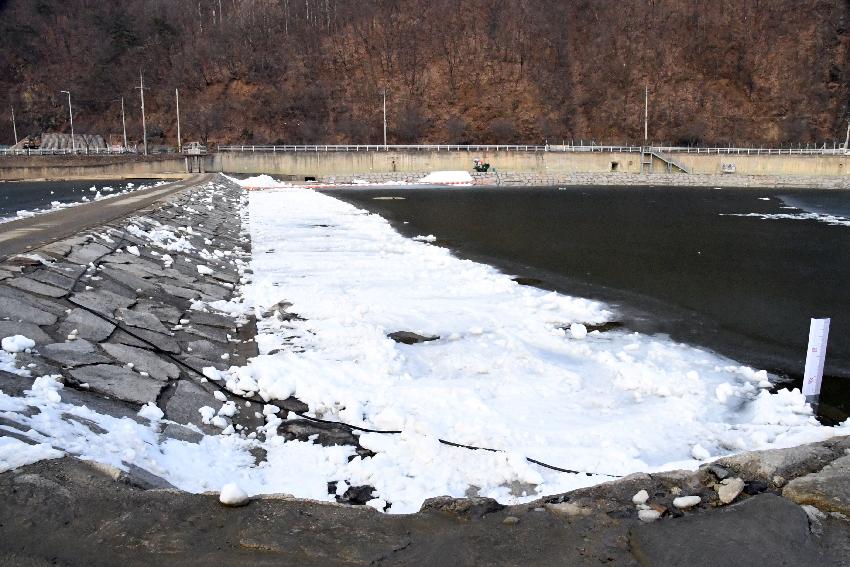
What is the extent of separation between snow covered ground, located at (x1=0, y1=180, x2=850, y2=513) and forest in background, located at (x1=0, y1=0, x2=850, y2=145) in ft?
274

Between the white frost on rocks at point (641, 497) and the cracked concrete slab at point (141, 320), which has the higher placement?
the cracked concrete slab at point (141, 320)

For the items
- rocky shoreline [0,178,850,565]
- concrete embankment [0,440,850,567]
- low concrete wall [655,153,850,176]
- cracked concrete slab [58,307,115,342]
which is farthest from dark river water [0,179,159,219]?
low concrete wall [655,153,850,176]

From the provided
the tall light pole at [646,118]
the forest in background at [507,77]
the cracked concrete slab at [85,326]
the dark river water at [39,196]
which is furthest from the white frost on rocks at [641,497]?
the forest in background at [507,77]

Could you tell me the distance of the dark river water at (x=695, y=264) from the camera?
11.0 m

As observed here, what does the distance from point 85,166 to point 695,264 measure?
2857 inches

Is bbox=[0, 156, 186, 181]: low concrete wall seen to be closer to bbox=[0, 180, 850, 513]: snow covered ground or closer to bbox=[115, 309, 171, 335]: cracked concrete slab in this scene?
bbox=[0, 180, 850, 513]: snow covered ground

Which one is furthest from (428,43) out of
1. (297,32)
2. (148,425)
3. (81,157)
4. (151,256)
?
(148,425)

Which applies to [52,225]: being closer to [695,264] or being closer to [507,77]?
[695,264]

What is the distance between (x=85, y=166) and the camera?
74.7 m

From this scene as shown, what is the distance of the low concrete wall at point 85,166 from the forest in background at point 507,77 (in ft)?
79.2

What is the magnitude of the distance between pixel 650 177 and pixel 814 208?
33153 millimetres

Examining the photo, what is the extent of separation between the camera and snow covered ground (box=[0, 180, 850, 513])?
5695 mm

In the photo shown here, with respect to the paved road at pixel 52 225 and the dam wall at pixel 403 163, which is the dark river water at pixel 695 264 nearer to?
the paved road at pixel 52 225

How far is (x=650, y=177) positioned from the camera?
75.0 metres
